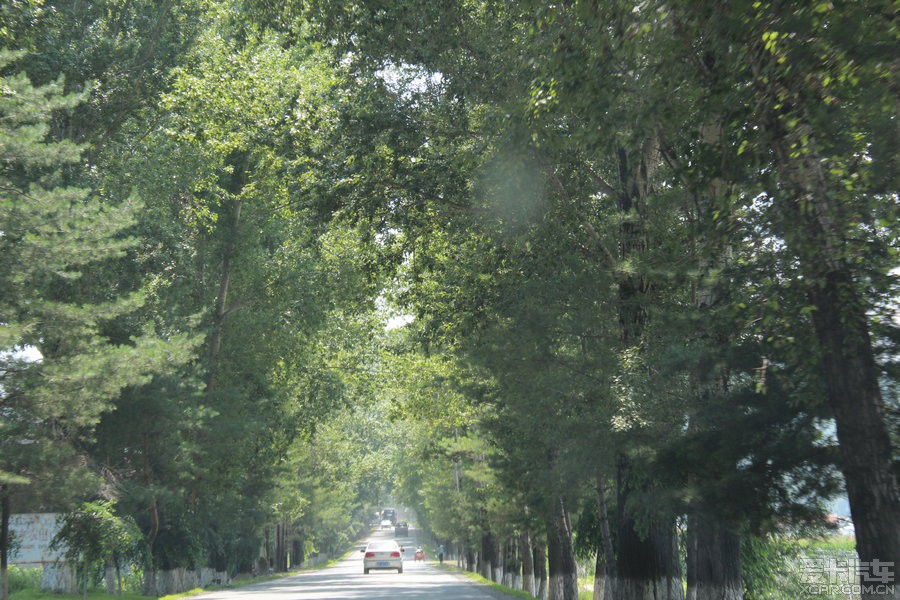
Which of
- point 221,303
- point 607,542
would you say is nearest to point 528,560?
point 221,303

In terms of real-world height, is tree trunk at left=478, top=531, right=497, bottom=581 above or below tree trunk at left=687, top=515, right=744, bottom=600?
below

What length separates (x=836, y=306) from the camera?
8.52m

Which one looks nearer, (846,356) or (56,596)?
(846,356)

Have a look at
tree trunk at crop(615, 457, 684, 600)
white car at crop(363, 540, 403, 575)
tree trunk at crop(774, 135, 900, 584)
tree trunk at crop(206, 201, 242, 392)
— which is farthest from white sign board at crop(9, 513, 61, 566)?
white car at crop(363, 540, 403, 575)

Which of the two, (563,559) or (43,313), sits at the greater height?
(43,313)

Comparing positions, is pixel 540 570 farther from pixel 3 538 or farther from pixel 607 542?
pixel 3 538

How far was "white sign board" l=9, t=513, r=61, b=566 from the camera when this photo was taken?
2448cm

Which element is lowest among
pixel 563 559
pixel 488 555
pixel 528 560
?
pixel 488 555

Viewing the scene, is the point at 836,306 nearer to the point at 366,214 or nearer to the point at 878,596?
the point at 878,596

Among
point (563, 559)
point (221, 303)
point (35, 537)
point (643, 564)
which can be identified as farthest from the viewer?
point (221, 303)

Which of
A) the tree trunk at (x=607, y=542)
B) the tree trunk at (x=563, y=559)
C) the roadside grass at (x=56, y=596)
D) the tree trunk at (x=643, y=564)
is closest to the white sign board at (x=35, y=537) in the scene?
the roadside grass at (x=56, y=596)

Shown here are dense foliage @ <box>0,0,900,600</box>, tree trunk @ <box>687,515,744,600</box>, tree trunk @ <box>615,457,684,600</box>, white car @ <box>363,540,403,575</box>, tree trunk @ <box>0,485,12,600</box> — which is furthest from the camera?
white car @ <box>363,540,403,575</box>

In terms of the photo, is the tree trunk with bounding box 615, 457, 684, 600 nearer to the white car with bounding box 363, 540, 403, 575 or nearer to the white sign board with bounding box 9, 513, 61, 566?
the white sign board with bounding box 9, 513, 61, 566

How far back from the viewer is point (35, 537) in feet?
88.3
